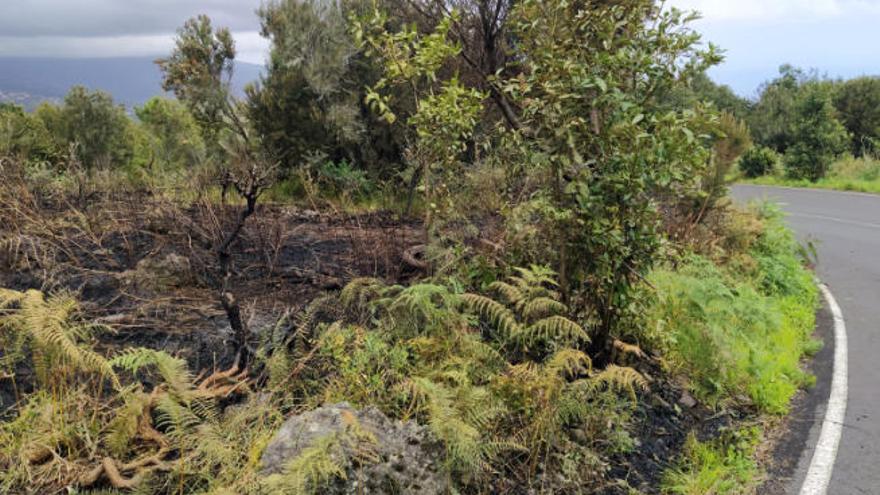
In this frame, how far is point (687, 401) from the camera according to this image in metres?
5.37

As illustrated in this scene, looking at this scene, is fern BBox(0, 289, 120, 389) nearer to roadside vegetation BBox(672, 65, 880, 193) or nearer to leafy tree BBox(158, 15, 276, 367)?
leafy tree BBox(158, 15, 276, 367)

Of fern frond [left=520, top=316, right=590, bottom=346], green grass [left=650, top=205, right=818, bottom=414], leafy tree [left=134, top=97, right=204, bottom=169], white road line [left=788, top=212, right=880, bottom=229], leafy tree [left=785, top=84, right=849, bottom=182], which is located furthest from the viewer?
leafy tree [left=785, top=84, right=849, bottom=182]

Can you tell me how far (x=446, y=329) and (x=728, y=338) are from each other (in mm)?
3133

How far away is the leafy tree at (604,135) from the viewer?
15.8 ft

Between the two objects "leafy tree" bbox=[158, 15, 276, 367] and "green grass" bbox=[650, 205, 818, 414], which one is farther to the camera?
"leafy tree" bbox=[158, 15, 276, 367]

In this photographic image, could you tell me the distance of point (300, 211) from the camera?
10742 millimetres

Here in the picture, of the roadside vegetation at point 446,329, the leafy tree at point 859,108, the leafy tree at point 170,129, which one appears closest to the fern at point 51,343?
the roadside vegetation at point 446,329

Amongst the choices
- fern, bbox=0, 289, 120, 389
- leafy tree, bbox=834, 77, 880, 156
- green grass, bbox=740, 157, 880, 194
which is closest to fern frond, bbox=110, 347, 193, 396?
fern, bbox=0, 289, 120, 389

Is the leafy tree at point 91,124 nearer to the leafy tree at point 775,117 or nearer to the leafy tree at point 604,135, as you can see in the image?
the leafy tree at point 604,135

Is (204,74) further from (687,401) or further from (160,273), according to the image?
(687,401)

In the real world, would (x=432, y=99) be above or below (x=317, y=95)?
below

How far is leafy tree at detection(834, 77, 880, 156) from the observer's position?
28.5 metres

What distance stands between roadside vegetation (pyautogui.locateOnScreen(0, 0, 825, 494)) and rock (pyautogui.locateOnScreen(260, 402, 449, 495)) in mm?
13

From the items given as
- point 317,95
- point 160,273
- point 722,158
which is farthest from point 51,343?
point 317,95
